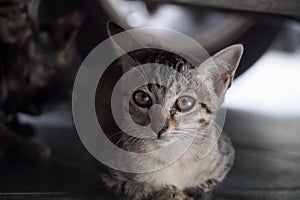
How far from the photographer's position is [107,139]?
111 centimetres

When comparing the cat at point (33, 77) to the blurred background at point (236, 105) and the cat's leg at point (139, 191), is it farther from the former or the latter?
the cat's leg at point (139, 191)

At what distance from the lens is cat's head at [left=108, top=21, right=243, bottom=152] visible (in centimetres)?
99

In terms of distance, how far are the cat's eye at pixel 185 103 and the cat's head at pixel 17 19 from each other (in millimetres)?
605

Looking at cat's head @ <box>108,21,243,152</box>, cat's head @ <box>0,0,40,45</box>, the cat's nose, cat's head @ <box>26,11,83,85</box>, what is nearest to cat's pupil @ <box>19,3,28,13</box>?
cat's head @ <box>0,0,40,45</box>

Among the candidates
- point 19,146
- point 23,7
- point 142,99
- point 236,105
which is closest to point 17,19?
point 23,7

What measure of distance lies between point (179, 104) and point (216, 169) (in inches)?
8.5

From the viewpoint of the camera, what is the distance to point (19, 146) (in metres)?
1.36

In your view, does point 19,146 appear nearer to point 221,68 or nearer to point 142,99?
point 142,99

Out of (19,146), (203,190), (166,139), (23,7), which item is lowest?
(19,146)

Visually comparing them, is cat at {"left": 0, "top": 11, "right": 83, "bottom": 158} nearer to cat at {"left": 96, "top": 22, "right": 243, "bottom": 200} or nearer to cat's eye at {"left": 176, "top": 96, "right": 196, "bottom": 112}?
cat at {"left": 96, "top": 22, "right": 243, "bottom": 200}

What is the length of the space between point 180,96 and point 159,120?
0.24ft

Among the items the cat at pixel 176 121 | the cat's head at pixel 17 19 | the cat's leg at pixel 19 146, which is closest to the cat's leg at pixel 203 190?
the cat at pixel 176 121

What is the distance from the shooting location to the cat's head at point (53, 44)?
155 centimetres

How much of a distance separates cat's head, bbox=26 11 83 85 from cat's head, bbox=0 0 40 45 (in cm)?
8
